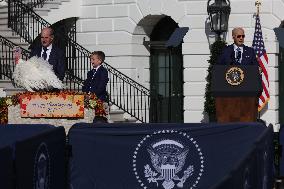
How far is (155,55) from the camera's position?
1025 inches

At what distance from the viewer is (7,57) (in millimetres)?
22109

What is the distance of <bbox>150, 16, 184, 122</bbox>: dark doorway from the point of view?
25500mm

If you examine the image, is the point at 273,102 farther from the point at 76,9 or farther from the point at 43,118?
the point at 43,118

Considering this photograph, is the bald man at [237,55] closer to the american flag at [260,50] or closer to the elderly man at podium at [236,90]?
the elderly man at podium at [236,90]

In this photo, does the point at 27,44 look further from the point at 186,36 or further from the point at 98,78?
the point at 98,78

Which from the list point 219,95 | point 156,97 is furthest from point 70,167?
point 156,97

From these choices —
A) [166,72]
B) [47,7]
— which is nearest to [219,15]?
[166,72]

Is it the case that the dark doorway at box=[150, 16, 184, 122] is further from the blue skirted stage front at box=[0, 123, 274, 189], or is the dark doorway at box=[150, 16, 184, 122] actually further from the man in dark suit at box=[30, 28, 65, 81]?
the blue skirted stage front at box=[0, 123, 274, 189]

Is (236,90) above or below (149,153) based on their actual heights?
above

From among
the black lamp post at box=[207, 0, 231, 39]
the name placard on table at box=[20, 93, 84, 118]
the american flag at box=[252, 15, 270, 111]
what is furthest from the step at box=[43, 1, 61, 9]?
the name placard on table at box=[20, 93, 84, 118]

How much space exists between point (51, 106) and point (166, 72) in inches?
444

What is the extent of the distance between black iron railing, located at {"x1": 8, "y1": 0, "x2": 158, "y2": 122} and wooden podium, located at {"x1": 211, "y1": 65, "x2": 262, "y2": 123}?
824 centimetres

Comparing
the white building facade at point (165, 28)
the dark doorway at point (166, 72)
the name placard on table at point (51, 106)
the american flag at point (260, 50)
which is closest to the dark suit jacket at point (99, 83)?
the name placard on table at point (51, 106)

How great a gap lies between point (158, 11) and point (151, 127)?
496 inches
